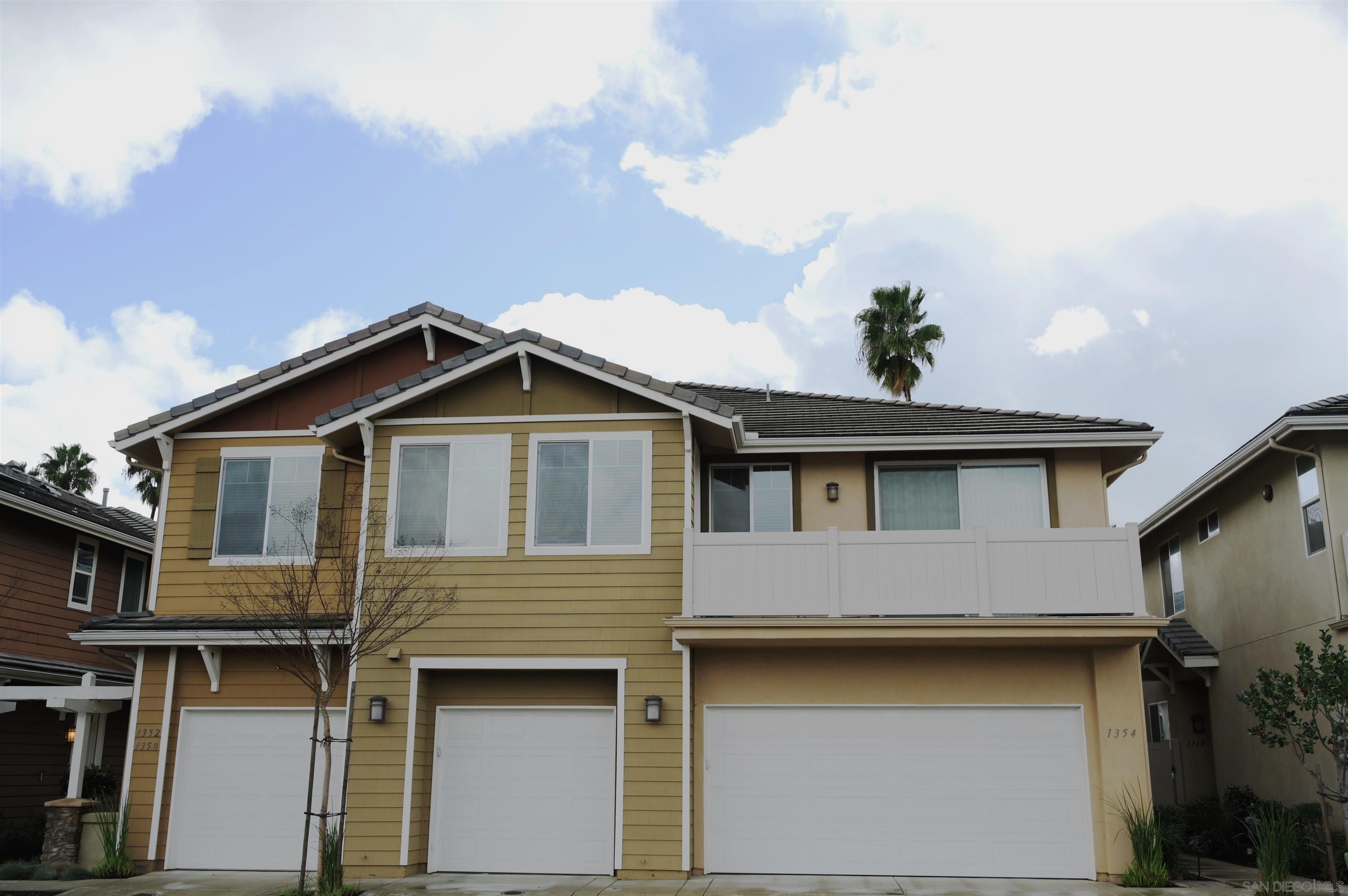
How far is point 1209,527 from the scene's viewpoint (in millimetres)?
20047

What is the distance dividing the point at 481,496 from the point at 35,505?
28.1 feet

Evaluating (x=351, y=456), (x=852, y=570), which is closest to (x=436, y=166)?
(x=351, y=456)

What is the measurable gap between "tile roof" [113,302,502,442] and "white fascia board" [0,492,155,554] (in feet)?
8.69

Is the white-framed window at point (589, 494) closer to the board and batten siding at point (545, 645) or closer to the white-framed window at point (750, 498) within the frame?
the board and batten siding at point (545, 645)

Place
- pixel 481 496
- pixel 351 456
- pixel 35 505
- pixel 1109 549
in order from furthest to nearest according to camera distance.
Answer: pixel 35 505, pixel 351 456, pixel 481 496, pixel 1109 549

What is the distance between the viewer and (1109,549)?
13.1 metres

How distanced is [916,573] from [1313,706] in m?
4.40

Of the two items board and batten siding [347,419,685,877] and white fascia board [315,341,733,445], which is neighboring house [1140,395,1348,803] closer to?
white fascia board [315,341,733,445]

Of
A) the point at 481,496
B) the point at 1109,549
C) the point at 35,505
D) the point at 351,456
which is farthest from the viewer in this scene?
the point at 35,505

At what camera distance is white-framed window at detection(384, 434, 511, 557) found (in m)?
14.1

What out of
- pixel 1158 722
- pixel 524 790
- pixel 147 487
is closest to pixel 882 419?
pixel 524 790

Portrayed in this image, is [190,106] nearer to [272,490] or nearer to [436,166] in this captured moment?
[436,166]

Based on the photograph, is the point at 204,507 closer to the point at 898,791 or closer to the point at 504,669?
the point at 504,669

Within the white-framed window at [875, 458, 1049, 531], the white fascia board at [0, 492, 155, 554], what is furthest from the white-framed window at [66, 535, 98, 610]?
the white-framed window at [875, 458, 1049, 531]
